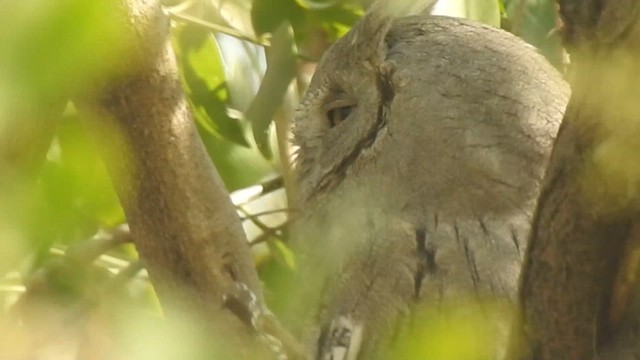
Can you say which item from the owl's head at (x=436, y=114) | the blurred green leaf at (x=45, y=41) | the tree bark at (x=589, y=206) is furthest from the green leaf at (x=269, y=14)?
the blurred green leaf at (x=45, y=41)

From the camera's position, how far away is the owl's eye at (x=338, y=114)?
69.5 inches

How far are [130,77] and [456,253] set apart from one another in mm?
535

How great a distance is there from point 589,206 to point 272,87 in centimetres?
101

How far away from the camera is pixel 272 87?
1.76 meters

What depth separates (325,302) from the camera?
58.4 inches

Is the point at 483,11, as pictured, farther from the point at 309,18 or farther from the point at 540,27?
the point at 309,18

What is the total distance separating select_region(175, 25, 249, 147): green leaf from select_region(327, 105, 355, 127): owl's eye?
0.17 m

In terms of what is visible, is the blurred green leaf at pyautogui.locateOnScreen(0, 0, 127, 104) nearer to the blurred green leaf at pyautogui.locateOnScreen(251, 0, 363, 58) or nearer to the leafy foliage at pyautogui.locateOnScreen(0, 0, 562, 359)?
the leafy foliage at pyautogui.locateOnScreen(0, 0, 562, 359)

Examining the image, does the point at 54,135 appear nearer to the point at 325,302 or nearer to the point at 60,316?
the point at 60,316

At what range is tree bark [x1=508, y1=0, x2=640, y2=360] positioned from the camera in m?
0.68

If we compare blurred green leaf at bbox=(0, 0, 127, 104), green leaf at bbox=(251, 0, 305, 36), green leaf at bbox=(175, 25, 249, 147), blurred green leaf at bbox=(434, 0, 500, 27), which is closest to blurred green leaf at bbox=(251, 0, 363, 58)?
green leaf at bbox=(251, 0, 305, 36)

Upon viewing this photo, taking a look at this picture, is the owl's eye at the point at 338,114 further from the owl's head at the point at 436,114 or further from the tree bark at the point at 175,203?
the tree bark at the point at 175,203

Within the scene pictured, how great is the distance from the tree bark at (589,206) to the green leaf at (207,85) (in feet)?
3.30

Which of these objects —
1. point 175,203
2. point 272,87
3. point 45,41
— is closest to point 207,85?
point 272,87
